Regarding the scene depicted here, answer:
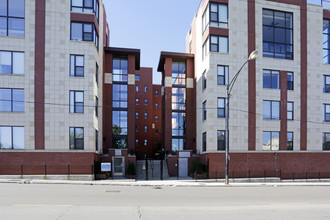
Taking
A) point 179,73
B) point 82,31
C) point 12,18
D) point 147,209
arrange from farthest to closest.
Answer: point 179,73 < point 82,31 < point 12,18 < point 147,209

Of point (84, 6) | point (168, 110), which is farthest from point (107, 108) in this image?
point (84, 6)

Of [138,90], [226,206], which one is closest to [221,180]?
[226,206]

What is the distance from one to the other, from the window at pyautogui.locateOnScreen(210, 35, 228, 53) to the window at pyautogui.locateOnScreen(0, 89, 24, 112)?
1835cm

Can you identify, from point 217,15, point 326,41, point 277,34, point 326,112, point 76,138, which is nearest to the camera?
point 76,138

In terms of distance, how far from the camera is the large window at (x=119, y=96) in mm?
34281

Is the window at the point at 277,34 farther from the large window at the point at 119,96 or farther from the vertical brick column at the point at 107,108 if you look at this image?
the vertical brick column at the point at 107,108

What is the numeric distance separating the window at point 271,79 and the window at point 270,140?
15.8 ft

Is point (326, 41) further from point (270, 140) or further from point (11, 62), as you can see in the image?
point (11, 62)

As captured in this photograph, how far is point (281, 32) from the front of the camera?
102 feet

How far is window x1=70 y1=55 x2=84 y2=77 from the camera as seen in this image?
2617 cm

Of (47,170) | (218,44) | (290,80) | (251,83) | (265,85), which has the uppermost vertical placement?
(218,44)

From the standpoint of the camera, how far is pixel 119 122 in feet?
112

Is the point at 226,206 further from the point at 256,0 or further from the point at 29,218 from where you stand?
the point at 256,0

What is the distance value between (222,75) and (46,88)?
655 inches
